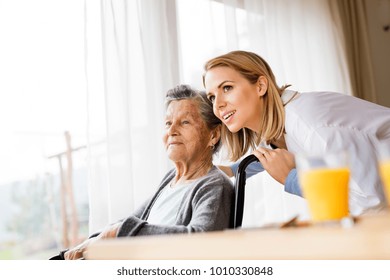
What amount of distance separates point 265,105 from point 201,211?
364 mm

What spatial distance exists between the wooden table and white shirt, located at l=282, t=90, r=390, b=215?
37cm

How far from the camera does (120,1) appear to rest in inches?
61.3

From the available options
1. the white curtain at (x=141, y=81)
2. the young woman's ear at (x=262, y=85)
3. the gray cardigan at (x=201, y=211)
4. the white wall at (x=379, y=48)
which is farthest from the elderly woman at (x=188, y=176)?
the white wall at (x=379, y=48)

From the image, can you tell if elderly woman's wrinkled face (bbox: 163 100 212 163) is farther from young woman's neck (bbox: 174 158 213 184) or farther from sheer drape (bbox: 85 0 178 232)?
sheer drape (bbox: 85 0 178 232)

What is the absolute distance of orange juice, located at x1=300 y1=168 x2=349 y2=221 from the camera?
23.3 inches

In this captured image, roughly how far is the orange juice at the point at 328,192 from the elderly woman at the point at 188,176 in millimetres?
400

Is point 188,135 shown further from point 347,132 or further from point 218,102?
point 347,132

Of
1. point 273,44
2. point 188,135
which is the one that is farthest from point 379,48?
point 188,135

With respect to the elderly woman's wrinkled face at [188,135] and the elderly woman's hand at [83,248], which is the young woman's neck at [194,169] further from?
the elderly woman's hand at [83,248]

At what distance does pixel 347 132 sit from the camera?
96 cm

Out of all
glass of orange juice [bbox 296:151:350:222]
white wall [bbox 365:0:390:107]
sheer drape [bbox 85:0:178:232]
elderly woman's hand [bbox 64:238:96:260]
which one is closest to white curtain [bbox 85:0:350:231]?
sheer drape [bbox 85:0:178:232]

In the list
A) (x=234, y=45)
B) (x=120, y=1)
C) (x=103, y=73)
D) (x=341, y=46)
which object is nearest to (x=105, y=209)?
(x=103, y=73)
